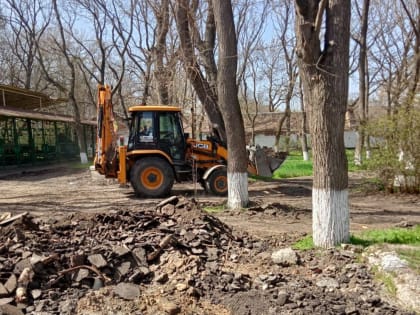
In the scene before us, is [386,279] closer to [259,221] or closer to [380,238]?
[380,238]

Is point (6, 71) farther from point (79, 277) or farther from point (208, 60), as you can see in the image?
point (79, 277)

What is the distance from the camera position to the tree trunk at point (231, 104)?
855 cm

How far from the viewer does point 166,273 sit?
470 centimetres

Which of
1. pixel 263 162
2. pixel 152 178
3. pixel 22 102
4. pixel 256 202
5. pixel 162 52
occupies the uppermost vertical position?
pixel 162 52

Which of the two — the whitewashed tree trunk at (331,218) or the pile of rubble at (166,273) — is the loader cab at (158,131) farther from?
the whitewashed tree trunk at (331,218)

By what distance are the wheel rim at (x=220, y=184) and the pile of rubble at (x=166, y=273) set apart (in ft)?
15.3

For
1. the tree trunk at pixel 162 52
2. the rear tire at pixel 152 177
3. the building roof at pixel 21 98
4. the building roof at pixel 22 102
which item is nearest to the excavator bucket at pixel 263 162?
the rear tire at pixel 152 177

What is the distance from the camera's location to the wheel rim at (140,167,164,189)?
10.7 m

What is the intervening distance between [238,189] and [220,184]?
2.25m

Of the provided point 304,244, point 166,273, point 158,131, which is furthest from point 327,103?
point 158,131

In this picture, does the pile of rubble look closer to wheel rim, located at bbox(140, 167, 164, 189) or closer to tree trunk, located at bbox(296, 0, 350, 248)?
tree trunk, located at bbox(296, 0, 350, 248)

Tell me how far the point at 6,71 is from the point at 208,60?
2661 centimetres

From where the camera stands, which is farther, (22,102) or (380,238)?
(22,102)

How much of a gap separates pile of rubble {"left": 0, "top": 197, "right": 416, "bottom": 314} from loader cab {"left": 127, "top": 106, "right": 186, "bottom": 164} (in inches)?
194
